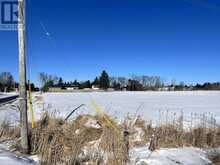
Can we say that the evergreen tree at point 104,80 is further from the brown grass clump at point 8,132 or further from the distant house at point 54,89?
the brown grass clump at point 8,132

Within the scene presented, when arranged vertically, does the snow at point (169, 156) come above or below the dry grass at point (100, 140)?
below

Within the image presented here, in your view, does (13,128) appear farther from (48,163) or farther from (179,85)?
(179,85)

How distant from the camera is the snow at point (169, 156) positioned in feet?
23.5

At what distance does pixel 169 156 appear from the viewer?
766cm

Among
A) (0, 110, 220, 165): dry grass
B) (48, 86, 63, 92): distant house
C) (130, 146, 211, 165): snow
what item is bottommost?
(130, 146, 211, 165): snow

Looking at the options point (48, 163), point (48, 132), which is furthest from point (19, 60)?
point (48, 163)

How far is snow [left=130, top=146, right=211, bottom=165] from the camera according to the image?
7.15 m

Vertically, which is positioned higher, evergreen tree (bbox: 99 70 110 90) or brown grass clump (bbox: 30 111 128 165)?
evergreen tree (bbox: 99 70 110 90)

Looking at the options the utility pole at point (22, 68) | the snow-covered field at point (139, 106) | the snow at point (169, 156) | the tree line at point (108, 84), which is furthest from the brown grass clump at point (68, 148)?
the tree line at point (108, 84)

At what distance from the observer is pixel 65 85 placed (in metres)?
148

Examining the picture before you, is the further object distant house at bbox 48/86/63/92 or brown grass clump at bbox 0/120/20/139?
distant house at bbox 48/86/63/92

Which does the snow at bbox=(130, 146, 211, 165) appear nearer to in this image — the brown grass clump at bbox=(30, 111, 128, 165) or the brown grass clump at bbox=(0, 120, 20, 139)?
the brown grass clump at bbox=(30, 111, 128, 165)

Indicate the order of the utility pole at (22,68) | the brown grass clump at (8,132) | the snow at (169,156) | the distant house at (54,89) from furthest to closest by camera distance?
the distant house at (54,89) < the brown grass clump at (8,132) < the utility pole at (22,68) < the snow at (169,156)

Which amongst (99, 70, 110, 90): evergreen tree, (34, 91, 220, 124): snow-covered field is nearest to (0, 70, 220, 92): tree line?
(99, 70, 110, 90): evergreen tree
